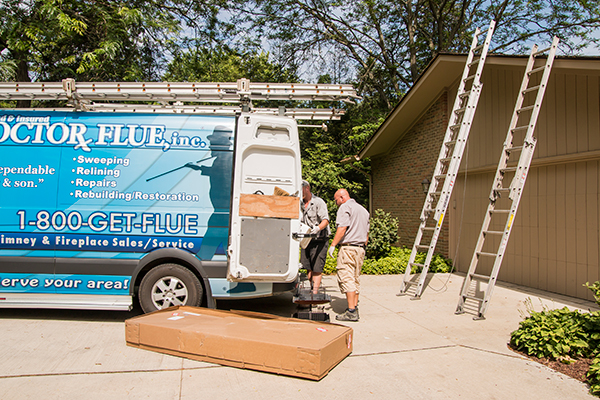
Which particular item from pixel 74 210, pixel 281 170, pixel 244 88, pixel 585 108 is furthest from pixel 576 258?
pixel 74 210

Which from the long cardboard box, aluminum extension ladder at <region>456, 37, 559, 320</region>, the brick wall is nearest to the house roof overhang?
the brick wall

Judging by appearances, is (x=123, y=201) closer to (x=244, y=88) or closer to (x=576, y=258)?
(x=244, y=88)

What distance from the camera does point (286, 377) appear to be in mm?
3775

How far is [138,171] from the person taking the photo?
5219 mm

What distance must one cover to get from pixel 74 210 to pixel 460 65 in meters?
8.05

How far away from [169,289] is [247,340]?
5.91ft

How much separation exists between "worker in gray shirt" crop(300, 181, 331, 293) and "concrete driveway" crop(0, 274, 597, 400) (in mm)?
673

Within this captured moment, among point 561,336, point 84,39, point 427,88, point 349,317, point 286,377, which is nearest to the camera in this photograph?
point 286,377

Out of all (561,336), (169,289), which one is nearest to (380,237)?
(561,336)

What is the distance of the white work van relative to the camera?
16.8 feet

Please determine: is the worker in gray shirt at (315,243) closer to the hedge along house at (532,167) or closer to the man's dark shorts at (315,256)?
the man's dark shorts at (315,256)

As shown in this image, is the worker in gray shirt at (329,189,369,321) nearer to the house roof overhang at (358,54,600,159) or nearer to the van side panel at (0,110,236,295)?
the van side panel at (0,110,236,295)

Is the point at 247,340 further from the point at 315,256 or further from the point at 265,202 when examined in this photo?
the point at 315,256

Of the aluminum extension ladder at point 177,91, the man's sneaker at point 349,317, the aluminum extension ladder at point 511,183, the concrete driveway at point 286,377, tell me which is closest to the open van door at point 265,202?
the aluminum extension ladder at point 177,91
